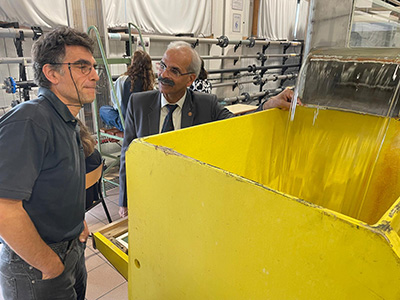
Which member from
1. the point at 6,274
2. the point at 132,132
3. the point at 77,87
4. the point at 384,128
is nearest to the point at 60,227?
the point at 6,274

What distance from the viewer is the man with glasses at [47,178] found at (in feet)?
2.68

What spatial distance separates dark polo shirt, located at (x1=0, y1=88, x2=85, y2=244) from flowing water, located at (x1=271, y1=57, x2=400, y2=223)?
78cm

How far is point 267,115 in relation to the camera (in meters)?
0.99

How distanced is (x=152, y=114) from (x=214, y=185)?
1060mm

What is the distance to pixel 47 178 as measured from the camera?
3.01 feet

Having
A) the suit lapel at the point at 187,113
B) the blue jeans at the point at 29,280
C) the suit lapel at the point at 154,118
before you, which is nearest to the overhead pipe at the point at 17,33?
the suit lapel at the point at 154,118

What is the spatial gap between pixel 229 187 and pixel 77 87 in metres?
0.87

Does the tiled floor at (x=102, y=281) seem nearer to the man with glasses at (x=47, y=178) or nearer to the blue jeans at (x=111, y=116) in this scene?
the man with glasses at (x=47, y=178)

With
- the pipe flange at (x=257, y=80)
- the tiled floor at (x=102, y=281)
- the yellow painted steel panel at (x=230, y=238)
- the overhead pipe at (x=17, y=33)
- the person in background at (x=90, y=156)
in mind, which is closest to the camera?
the yellow painted steel panel at (x=230, y=238)

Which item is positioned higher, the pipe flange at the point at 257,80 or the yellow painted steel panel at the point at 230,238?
the yellow painted steel panel at the point at 230,238

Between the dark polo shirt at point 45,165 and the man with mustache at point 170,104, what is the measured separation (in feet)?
1.34

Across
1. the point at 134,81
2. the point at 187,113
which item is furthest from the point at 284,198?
the point at 134,81

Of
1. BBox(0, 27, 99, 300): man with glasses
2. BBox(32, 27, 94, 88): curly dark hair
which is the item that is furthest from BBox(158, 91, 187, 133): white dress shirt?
BBox(32, 27, 94, 88): curly dark hair

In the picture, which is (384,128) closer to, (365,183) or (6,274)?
(365,183)
